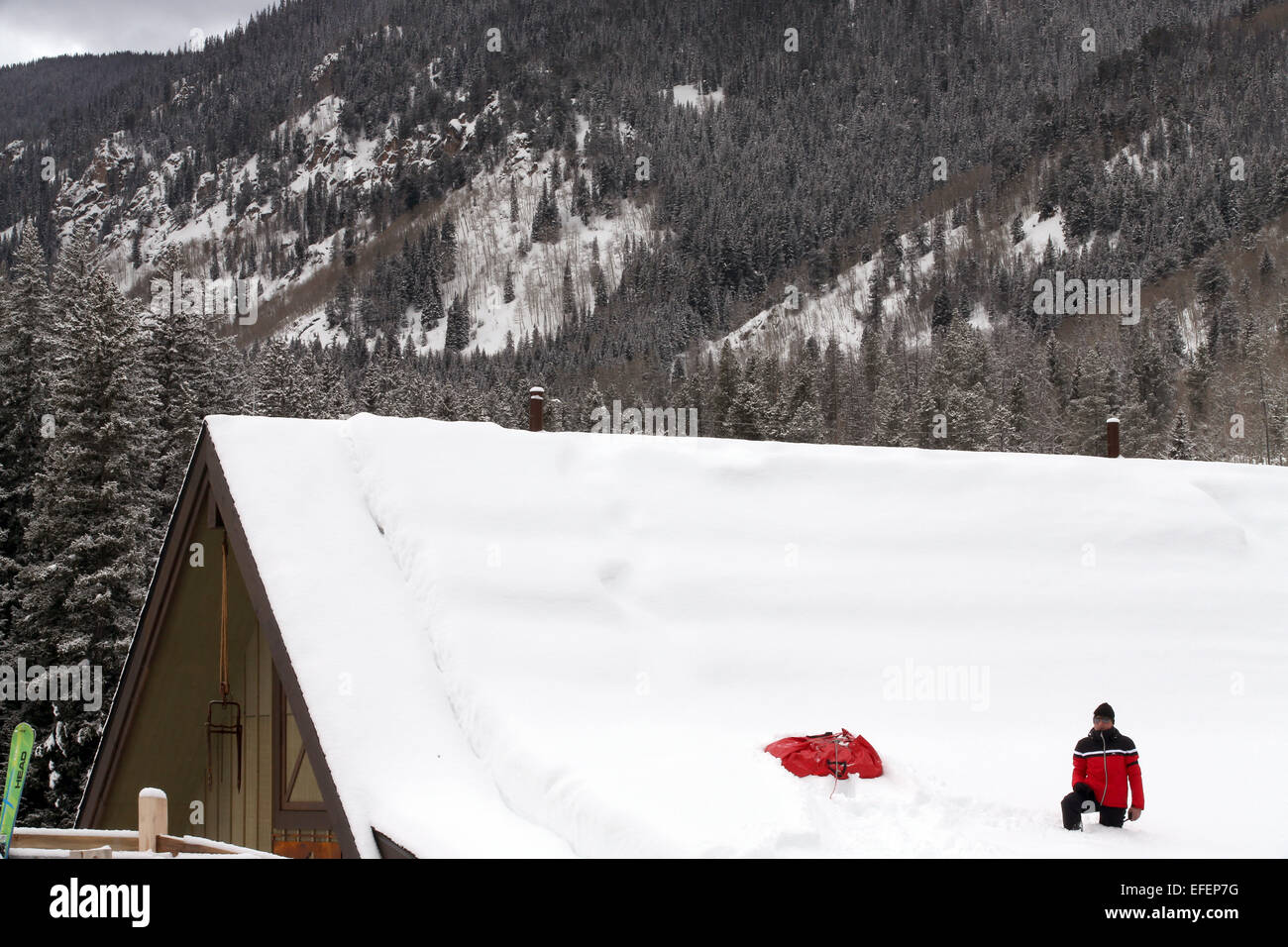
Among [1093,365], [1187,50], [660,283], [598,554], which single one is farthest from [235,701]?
[1187,50]

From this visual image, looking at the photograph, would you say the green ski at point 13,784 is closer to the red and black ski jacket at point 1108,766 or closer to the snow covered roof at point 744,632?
the snow covered roof at point 744,632

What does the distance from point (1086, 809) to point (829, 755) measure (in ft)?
6.02

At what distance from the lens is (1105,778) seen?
8.02 meters

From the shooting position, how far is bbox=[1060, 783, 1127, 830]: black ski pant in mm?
7883

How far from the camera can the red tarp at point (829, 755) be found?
7945mm

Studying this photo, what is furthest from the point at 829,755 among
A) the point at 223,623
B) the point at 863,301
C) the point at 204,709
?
the point at 863,301

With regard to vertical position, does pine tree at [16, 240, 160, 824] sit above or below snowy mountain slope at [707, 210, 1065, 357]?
below

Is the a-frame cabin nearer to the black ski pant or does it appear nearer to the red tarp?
the red tarp

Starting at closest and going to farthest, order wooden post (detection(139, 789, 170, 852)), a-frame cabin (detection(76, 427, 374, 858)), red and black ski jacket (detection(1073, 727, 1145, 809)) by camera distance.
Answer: wooden post (detection(139, 789, 170, 852))
red and black ski jacket (detection(1073, 727, 1145, 809))
a-frame cabin (detection(76, 427, 374, 858))

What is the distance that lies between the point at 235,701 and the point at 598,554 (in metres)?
3.71

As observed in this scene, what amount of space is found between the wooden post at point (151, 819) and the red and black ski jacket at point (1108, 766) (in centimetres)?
627

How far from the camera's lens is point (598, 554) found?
10461 mm

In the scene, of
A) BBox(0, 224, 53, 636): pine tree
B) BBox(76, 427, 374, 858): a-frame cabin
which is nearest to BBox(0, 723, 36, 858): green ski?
BBox(76, 427, 374, 858): a-frame cabin

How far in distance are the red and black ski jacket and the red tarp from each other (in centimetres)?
A: 144
